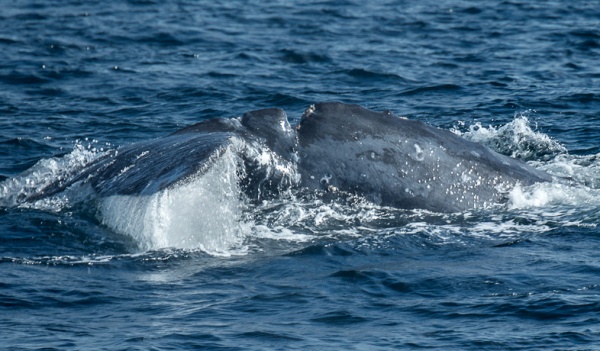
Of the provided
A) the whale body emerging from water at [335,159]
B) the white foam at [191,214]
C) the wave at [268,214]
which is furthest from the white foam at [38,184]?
the white foam at [191,214]

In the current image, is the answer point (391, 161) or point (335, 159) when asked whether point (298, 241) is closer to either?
point (335, 159)

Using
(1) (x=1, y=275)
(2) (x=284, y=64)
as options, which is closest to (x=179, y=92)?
(2) (x=284, y=64)

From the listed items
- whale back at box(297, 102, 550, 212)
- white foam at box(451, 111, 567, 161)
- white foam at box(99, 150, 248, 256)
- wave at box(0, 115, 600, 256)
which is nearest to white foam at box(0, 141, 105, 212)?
wave at box(0, 115, 600, 256)

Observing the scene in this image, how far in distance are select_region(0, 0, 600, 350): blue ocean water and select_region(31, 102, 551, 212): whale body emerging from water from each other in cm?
20

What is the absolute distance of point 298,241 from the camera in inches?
416

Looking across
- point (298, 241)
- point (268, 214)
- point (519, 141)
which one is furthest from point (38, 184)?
point (519, 141)

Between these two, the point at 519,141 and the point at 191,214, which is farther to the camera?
the point at 519,141

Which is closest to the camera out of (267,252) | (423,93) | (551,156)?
(267,252)

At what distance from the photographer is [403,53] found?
69.4 feet

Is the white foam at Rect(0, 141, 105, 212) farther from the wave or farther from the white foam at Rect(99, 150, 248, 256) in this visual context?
the white foam at Rect(99, 150, 248, 256)

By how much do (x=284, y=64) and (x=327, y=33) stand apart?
9.74ft

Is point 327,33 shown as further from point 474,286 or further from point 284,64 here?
point 474,286

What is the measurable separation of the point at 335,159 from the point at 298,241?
812 mm

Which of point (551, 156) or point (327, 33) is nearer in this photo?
point (551, 156)
